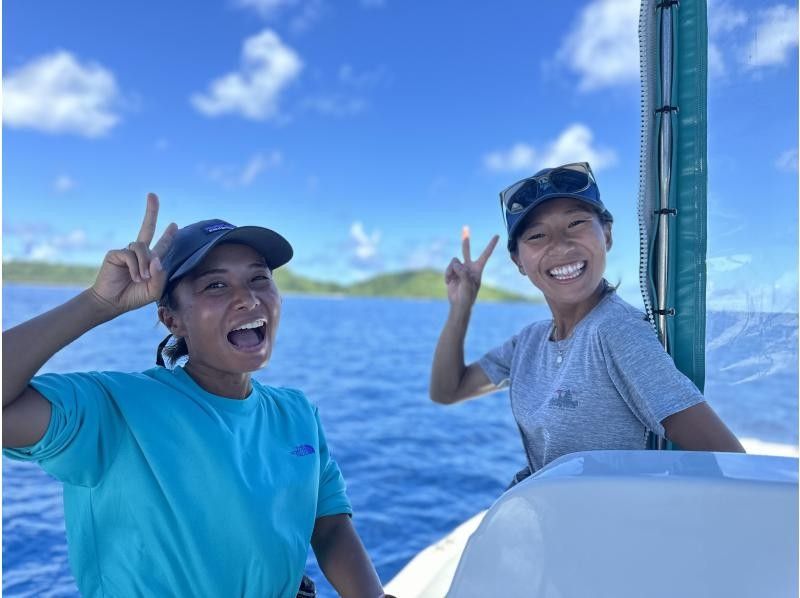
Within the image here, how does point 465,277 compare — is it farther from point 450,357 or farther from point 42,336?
point 42,336

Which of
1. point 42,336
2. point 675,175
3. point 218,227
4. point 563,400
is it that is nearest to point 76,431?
point 42,336

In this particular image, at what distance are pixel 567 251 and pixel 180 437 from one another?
122 centimetres

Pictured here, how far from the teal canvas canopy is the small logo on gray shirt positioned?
0.38 meters

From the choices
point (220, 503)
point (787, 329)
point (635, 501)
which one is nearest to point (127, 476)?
point (220, 503)

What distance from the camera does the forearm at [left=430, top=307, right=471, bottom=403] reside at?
8.43 feet

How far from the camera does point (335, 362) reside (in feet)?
60.9

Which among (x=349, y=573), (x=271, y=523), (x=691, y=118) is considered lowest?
(x=349, y=573)

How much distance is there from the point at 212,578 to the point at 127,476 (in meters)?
0.30

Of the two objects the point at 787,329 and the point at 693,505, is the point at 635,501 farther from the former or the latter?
the point at 787,329

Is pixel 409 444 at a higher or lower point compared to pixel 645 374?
lower

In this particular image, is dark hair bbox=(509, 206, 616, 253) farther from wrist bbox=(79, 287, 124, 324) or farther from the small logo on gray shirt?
wrist bbox=(79, 287, 124, 324)

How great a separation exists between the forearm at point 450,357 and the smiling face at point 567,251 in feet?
1.91

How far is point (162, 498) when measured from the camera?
1.42 m

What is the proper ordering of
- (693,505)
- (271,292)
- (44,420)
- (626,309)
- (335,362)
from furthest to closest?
1. (335,362)
2. (626,309)
3. (271,292)
4. (44,420)
5. (693,505)
